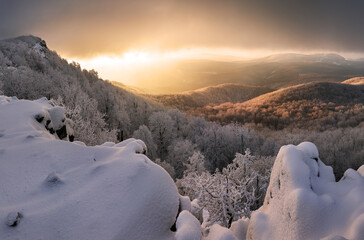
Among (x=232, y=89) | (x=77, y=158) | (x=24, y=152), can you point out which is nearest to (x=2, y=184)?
(x=24, y=152)

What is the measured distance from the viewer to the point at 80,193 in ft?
22.9

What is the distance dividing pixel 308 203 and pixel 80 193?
7.42 metres

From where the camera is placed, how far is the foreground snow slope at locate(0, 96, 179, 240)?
591 centimetres

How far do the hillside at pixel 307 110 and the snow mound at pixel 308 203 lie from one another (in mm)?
69275

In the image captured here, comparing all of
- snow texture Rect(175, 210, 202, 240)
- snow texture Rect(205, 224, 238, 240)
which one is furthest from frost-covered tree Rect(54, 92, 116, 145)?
snow texture Rect(205, 224, 238, 240)

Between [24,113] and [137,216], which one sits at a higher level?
[24,113]

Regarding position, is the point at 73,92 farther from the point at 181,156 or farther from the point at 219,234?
the point at 219,234

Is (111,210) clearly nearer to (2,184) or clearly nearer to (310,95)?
(2,184)

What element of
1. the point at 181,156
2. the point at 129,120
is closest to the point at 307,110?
the point at 181,156

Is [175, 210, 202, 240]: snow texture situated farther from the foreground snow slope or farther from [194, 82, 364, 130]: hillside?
[194, 82, 364, 130]: hillside

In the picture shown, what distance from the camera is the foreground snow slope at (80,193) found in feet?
19.4

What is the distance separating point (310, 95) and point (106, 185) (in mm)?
113846

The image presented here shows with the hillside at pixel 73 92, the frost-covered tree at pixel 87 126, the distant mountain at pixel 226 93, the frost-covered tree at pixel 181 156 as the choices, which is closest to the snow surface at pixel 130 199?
the frost-covered tree at pixel 87 126

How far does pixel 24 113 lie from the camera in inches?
516
